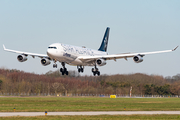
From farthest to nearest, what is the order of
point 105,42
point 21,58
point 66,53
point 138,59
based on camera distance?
point 105,42, point 21,58, point 138,59, point 66,53

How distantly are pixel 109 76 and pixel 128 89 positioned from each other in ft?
39.3

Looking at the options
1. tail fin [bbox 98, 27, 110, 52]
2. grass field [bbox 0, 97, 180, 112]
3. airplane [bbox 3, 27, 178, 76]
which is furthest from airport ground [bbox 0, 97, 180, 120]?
tail fin [bbox 98, 27, 110, 52]

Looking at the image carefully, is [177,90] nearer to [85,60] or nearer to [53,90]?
[53,90]

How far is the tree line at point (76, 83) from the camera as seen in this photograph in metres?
131

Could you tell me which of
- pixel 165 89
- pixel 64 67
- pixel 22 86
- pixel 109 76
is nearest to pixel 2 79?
pixel 22 86

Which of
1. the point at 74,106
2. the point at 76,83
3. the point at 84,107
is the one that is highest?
the point at 76,83

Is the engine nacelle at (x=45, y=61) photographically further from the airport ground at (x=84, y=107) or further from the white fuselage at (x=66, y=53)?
the airport ground at (x=84, y=107)

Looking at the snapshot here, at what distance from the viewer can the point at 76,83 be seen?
133375mm

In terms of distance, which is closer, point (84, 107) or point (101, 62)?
point (101, 62)

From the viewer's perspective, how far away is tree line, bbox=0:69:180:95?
430 ft

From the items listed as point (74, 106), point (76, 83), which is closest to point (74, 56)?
point (74, 106)

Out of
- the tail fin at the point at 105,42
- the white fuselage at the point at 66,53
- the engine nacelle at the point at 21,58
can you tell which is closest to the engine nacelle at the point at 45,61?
the white fuselage at the point at 66,53

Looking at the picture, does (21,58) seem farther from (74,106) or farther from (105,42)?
(105,42)

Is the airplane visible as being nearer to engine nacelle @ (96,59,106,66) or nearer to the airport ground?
engine nacelle @ (96,59,106,66)
